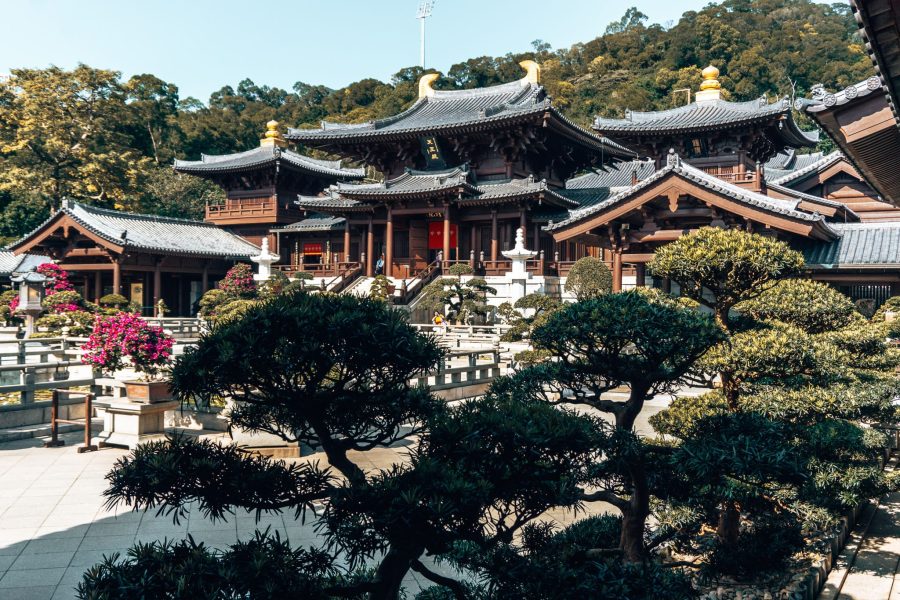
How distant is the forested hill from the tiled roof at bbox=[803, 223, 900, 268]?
47.7m

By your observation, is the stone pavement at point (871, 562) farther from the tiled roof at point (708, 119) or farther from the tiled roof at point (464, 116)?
the tiled roof at point (464, 116)

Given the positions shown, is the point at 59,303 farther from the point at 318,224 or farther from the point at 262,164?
the point at 262,164

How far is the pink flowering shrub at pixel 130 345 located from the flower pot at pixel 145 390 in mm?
224

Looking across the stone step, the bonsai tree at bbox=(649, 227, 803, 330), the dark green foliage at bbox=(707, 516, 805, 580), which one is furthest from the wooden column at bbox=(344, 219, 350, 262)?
the dark green foliage at bbox=(707, 516, 805, 580)

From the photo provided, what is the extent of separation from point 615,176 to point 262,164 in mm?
22235

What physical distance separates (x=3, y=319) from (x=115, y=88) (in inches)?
1007

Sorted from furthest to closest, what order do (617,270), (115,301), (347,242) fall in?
1. (347,242)
2. (115,301)
3. (617,270)

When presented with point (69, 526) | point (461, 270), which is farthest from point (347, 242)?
point (69, 526)

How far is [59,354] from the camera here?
16.9m

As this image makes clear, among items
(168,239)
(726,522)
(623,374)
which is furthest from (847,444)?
(168,239)

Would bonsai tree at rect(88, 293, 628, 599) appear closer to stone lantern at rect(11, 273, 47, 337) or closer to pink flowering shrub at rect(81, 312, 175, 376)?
pink flowering shrub at rect(81, 312, 175, 376)

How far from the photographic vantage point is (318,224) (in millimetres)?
39531

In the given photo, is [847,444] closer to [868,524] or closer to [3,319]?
[868,524]

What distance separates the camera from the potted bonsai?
10.9 meters
